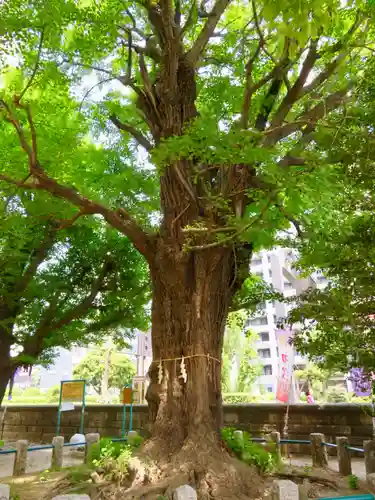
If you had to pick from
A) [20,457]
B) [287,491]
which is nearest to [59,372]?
[20,457]

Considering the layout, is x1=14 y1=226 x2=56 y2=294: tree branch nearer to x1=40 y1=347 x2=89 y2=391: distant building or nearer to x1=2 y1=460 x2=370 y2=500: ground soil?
x1=2 y1=460 x2=370 y2=500: ground soil

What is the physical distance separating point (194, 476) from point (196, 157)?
480cm

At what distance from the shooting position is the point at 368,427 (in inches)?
375

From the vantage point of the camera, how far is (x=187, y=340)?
6.25 m

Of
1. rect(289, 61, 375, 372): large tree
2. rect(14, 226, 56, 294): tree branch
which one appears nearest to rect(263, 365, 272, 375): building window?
rect(14, 226, 56, 294): tree branch

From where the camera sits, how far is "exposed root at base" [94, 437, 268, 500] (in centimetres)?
494

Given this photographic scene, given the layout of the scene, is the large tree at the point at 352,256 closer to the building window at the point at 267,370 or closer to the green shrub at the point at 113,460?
the green shrub at the point at 113,460

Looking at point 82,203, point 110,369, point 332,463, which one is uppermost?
point 82,203

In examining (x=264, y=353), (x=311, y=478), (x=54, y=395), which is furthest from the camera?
(x=264, y=353)

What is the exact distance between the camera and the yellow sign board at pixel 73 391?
12.4 m

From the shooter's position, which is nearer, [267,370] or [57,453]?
[57,453]

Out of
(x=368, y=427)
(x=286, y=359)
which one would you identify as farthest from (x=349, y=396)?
(x=368, y=427)

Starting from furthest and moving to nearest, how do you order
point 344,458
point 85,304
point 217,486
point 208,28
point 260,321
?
point 260,321
point 85,304
point 208,28
point 344,458
point 217,486

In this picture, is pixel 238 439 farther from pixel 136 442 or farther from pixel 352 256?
pixel 352 256
